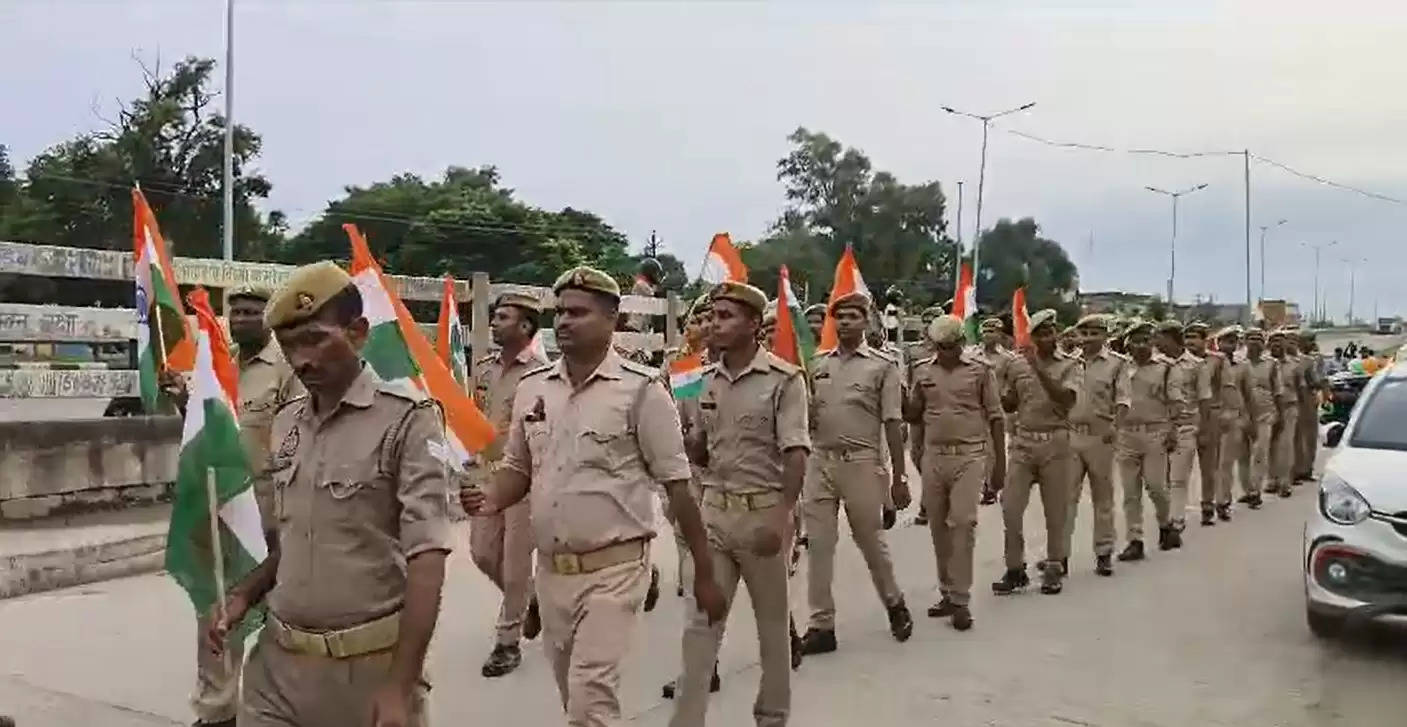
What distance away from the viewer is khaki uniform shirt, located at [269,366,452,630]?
3312 mm

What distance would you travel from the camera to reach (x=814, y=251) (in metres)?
54.6

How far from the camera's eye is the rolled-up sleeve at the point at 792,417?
579 centimetres

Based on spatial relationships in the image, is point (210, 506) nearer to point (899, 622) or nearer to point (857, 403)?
point (857, 403)

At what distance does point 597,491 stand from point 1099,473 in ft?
21.2

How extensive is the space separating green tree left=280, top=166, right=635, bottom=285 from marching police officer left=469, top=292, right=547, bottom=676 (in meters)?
35.6

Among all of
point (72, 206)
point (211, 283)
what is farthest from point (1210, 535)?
point (72, 206)

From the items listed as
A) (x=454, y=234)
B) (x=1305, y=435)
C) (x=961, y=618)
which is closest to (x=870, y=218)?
(x=454, y=234)

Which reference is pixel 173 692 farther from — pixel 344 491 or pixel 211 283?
pixel 211 283

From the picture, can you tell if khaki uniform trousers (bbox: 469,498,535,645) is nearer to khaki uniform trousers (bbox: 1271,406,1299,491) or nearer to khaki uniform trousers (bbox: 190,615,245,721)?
khaki uniform trousers (bbox: 190,615,245,721)

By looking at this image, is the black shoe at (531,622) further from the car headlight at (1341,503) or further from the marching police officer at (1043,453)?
the car headlight at (1341,503)

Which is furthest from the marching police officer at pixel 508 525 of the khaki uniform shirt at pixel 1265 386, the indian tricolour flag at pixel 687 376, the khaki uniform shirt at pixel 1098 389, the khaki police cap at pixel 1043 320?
the khaki uniform shirt at pixel 1265 386

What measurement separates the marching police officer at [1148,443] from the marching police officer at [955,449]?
112 inches

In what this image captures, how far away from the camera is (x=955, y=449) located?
8.30 m

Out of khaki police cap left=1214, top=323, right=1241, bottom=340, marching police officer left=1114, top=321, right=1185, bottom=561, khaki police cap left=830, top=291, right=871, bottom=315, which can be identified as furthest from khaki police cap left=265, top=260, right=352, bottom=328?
khaki police cap left=1214, top=323, right=1241, bottom=340
